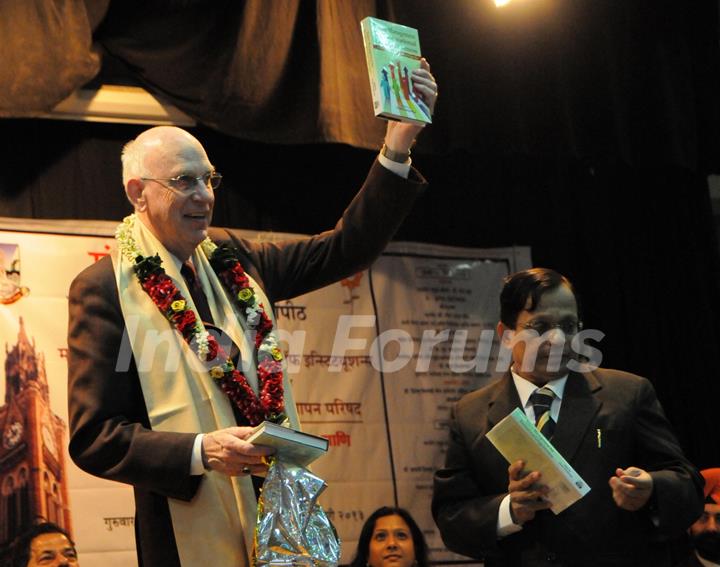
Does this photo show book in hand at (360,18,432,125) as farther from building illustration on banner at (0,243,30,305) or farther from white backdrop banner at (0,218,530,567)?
building illustration on banner at (0,243,30,305)

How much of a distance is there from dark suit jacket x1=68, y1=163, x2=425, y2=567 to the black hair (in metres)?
0.55

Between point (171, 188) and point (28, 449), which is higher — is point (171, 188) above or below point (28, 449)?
above

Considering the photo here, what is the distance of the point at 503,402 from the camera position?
3371 millimetres

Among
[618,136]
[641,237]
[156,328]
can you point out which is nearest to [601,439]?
[156,328]

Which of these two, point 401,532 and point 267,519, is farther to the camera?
point 401,532

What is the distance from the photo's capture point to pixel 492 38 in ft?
17.9

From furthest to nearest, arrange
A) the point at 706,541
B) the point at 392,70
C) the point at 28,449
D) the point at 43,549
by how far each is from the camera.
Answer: the point at 706,541, the point at 28,449, the point at 43,549, the point at 392,70

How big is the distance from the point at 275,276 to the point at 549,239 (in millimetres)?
2995

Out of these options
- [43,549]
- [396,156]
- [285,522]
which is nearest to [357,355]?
[43,549]

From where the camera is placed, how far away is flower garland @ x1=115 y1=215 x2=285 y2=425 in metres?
2.79

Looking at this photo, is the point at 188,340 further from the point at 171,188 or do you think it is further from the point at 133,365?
the point at 171,188

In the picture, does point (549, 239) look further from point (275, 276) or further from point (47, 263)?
point (275, 276)

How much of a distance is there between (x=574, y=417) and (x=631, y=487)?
299 millimetres

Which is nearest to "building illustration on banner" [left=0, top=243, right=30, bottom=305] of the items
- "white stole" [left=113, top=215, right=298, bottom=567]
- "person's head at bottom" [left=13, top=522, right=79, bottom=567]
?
"person's head at bottom" [left=13, top=522, right=79, bottom=567]
